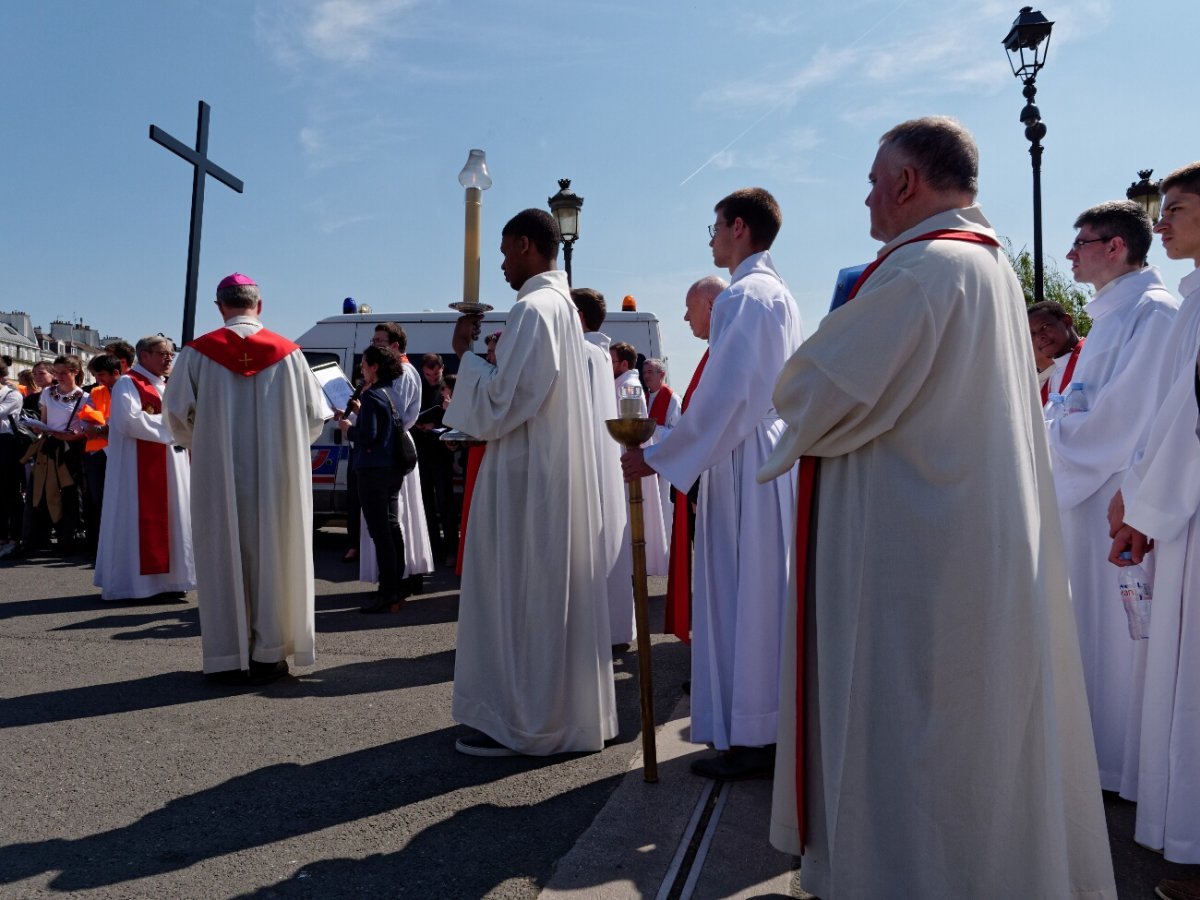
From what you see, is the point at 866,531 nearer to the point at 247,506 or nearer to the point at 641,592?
the point at 641,592

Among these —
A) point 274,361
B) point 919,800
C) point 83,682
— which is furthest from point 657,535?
point 919,800

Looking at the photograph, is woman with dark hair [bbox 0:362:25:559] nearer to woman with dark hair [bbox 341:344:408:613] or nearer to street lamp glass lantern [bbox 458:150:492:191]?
woman with dark hair [bbox 341:344:408:613]

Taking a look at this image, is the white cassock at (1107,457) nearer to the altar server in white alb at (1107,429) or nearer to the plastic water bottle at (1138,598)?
the altar server in white alb at (1107,429)

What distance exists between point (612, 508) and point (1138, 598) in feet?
9.76

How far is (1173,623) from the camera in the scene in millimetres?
3020

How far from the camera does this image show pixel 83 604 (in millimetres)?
7727

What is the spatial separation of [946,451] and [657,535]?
6.17m

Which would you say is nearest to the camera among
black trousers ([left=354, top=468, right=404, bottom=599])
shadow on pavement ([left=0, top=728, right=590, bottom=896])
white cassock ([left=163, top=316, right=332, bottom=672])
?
shadow on pavement ([left=0, top=728, right=590, bottom=896])

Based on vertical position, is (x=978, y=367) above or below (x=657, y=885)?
above

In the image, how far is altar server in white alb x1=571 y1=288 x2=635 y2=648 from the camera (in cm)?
561

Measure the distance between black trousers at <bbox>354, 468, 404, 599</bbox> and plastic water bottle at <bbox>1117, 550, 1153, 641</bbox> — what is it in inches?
207

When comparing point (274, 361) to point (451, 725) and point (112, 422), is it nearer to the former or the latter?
point (451, 725)

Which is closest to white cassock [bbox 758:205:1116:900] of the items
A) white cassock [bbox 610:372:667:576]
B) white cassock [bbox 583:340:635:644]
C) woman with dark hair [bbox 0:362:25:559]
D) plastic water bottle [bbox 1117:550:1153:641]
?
plastic water bottle [bbox 1117:550:1153:641]

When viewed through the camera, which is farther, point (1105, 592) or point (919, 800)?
point (1105, 592)
